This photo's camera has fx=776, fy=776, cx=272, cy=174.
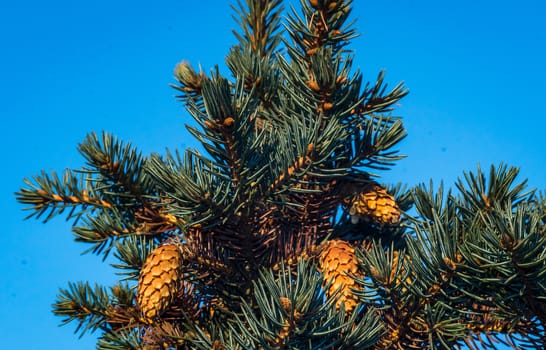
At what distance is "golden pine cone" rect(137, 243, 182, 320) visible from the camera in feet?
9.65

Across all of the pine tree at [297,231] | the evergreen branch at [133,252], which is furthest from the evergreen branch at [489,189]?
the evergreen branch at [133,252]

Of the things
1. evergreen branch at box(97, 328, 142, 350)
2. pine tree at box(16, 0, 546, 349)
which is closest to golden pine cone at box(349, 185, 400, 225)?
pine tree at box(16, 0, 546, 349)

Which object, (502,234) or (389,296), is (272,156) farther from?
(502,234)

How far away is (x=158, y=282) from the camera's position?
2949 mm

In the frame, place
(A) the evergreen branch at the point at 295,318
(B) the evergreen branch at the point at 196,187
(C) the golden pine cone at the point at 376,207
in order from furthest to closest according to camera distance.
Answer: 1. (C) the golden pine cone at the point at 376,207
2. (B) the evergreen branch at the point at 196,187
3. (A) the evergreen branch at the point at 295,318

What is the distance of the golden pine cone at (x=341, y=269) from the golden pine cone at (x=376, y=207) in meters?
0.23

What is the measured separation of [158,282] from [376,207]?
99 cm

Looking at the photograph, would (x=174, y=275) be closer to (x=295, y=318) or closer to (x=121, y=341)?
(x=121, y=341)

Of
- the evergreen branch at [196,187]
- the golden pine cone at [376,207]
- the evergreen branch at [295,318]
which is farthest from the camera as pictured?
the golden pine cone at [376,207]

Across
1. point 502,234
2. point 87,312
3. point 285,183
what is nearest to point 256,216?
point 285,183

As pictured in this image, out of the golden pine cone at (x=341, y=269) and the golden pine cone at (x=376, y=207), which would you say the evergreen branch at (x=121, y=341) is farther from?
the golden pine cone at (x=376, y=207)

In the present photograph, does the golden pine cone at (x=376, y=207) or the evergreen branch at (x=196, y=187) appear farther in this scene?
the golden pine cone at (x=376, y=207)

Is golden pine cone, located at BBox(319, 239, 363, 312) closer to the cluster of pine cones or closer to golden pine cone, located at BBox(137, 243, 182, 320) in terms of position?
the cluster of pine cones

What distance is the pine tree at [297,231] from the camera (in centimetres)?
266
